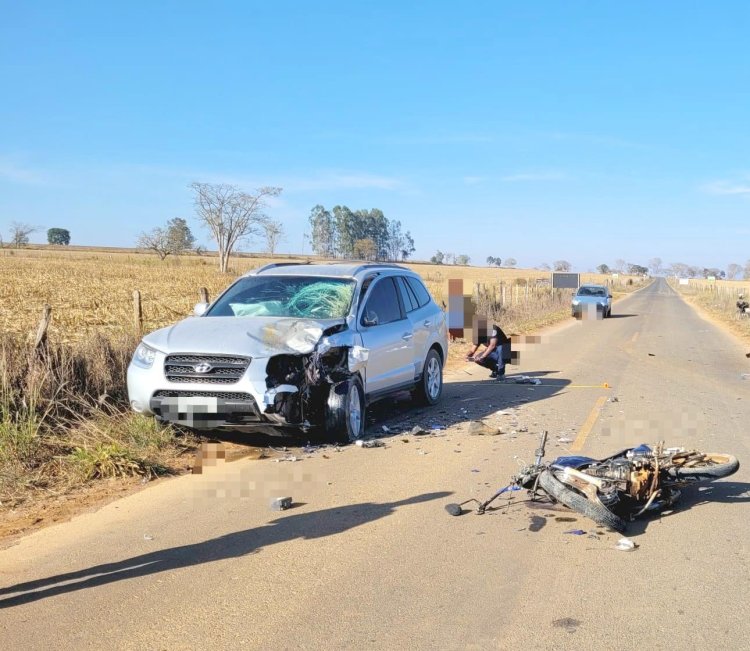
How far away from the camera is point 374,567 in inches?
175

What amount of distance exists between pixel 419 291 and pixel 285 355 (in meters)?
3.75

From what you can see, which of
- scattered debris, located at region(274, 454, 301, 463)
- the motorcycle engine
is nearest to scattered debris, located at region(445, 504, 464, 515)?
the motorcycle engine

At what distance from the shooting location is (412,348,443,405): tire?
9977mm

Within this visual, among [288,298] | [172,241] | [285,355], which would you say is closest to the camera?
[285,355]

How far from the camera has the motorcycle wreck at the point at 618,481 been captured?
5.15 metres

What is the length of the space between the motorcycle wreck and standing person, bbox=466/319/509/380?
6.91 meters

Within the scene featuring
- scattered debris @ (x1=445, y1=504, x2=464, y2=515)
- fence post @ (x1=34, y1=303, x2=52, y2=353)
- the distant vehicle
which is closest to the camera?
scattered debris @ (x1=445, y1=504, x2=464, y2=515)

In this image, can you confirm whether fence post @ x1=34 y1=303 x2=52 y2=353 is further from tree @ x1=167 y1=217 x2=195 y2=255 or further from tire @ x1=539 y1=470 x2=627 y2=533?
tree @ x1=167 y1=217 x2=195 y2=255

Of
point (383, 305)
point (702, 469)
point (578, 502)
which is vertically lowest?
point (578, 502)

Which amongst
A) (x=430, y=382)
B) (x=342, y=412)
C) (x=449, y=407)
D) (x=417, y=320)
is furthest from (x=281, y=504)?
(x=449, y=407)

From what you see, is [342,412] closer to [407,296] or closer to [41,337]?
[407,296]

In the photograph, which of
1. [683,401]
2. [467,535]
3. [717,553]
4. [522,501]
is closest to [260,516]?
[467,535]

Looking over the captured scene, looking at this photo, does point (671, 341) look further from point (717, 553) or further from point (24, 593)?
point (24, 593)

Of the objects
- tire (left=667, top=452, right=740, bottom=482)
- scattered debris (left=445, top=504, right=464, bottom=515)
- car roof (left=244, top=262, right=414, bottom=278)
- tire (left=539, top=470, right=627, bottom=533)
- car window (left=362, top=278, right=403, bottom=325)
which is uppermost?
car roof (left=244, top=262, right=414, bottom=278)
